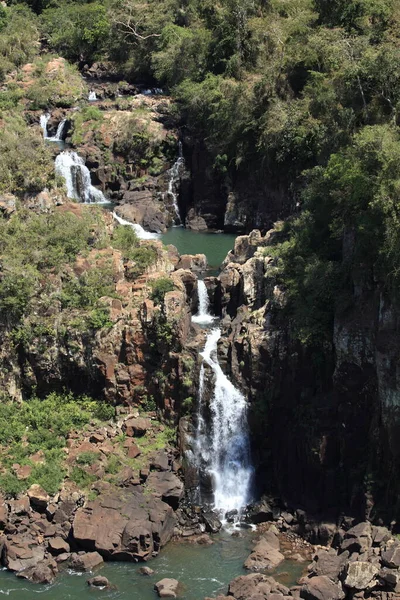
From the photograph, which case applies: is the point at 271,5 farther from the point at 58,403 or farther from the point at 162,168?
the point at 58,403

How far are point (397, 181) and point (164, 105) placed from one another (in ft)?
122

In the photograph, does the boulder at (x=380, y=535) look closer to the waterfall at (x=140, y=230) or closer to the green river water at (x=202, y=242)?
the green river water at (x=202, y=242)

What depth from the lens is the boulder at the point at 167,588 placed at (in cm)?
3194

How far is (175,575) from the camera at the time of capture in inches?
1314

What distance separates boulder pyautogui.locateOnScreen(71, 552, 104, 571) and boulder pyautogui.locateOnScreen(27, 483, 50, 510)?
3.14m

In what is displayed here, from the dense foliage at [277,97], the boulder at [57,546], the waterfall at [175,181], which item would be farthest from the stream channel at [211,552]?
the waterfall at [175,181]

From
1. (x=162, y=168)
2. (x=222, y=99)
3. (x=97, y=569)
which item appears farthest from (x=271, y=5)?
(x=97, y=569)

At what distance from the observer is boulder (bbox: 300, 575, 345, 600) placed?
30.6 meters

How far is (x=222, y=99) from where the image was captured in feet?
205

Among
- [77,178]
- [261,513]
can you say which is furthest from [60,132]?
[261,513]

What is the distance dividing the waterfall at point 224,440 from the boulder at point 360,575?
8.33m

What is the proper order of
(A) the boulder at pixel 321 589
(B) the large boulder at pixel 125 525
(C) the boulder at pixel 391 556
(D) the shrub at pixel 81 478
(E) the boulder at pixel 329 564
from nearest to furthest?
(A) the boulder at pixel 321 589
(C) the boulder at pixel 391 556
(E) the boulder at pixel 329 564
(B) the large boulder at pixel 125 525
(D) the shrub at pixel 81 478

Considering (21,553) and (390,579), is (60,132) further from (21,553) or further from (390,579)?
(390,579)

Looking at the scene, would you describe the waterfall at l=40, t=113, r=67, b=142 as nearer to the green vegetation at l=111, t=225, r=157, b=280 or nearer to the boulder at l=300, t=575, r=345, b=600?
the green vegetation at l=111, t=225, r=157, b=280
